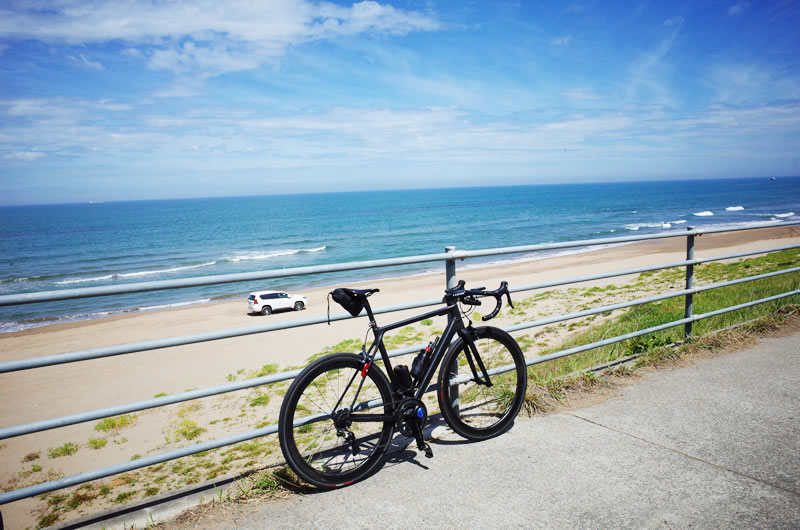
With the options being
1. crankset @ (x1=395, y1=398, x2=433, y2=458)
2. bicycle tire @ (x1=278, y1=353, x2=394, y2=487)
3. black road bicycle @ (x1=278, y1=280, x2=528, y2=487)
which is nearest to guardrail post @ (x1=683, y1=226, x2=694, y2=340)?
black road bicycle @ (x1=278, y1=280, x2=528, y2=487)

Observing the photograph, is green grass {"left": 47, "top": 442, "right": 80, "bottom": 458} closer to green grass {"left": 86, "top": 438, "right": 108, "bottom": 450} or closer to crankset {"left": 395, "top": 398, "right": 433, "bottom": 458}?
green grass {"left": 86, "top": 438, "right": 108, "bottom": 450}

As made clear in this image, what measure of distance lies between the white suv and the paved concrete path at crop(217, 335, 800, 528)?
66.1 feet

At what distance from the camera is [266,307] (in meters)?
22.9

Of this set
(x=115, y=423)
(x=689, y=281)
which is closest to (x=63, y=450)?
(x=115, y=423)

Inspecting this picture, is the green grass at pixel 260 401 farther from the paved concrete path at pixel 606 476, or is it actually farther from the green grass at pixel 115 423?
the paved concrete path at pixel 606 476

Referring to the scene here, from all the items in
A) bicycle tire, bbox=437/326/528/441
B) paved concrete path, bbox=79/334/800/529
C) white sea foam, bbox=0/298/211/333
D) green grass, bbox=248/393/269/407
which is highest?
bicycle tire, bbox=437/326/528/441

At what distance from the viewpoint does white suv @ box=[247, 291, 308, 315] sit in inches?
901

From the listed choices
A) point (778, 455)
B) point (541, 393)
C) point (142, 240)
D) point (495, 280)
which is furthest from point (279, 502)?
point (142, 240)

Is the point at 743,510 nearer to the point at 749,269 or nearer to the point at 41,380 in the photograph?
the point at 749,269

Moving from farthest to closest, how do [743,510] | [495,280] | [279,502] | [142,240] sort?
[142,240] < [495,280] < [279,502] < [743,510]

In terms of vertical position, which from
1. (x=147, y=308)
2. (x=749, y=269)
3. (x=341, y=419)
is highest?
(x=341, y=419)

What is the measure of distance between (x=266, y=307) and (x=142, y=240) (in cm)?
5118

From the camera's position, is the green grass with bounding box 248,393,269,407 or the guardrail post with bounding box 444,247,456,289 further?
the green grass with bounding box 248,393,269,407

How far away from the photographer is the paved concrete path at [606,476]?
2.68 metres
